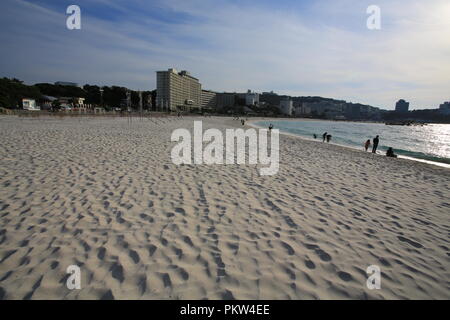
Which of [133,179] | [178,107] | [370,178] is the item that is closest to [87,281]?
[133,179]

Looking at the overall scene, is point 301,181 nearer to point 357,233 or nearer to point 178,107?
point 357,233

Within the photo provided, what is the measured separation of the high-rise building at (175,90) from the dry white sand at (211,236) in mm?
103761

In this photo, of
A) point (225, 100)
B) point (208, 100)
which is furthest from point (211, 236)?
point (225, 100)

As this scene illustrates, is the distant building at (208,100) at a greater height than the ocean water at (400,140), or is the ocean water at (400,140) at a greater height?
the distant building at (208,100)

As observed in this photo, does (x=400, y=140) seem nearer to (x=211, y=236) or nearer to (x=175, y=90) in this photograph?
(x=211, y=236)

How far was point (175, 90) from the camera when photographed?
127 m

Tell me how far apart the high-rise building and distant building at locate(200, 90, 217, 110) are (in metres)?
14.1

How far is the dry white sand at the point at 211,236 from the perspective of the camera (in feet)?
8.02

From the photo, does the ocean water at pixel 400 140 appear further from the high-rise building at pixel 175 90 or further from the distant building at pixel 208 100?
the distant building at pixel 208 100

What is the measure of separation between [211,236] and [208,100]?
606 feet

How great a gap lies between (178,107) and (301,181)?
127 m

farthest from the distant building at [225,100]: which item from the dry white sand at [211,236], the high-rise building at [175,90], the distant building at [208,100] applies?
the dry white sand at [211,236]

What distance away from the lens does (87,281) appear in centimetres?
238

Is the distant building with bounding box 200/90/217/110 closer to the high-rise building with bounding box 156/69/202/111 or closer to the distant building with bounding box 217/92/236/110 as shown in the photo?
the distant building with bounding box 217/92/236/110
